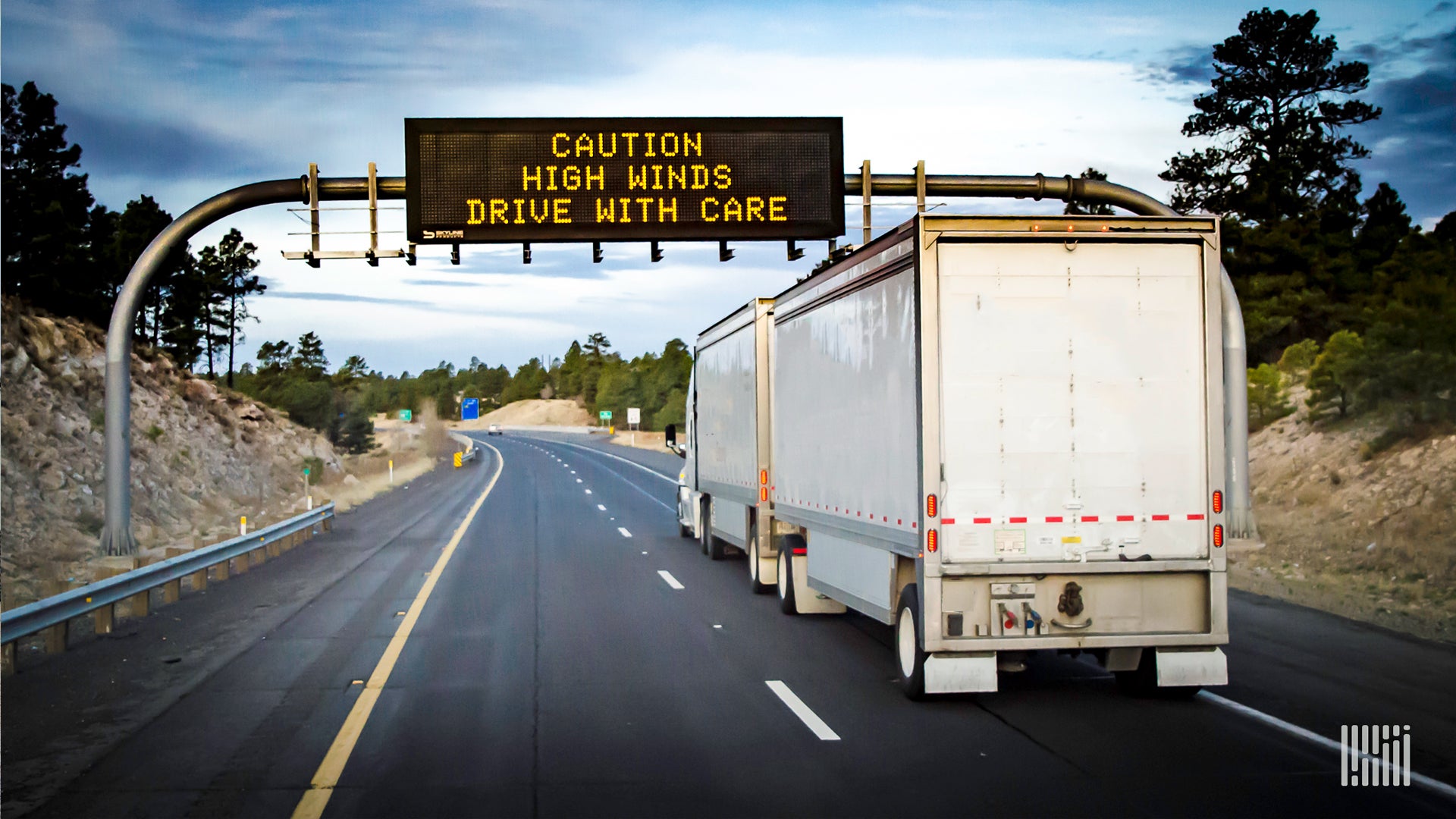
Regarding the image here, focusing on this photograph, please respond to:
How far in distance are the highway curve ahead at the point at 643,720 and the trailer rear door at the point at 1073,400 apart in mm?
1408

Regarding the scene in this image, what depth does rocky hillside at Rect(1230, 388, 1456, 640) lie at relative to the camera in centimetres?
1460

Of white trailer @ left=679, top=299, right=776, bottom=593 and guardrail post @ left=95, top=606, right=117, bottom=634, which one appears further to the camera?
white trailer @ left=679, top=299, right=776, bottom=593

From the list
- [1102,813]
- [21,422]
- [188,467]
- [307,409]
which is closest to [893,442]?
[1102,813]

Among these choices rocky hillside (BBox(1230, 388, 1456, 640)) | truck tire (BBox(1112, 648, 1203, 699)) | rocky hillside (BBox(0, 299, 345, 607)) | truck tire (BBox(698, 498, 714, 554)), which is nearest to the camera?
truck tire (BBox(1112, 648, 1203, 699))

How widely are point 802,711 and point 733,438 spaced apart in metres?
9.17

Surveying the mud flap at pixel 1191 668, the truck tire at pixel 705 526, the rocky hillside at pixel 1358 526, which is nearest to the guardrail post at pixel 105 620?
the truck tire at pixel 705 526

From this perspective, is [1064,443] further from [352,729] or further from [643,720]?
[352,729]

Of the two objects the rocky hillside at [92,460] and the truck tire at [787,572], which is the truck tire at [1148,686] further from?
the rocky hillside at [92,460]

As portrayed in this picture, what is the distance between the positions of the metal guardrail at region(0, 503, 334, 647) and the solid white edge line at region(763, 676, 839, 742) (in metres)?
6.49

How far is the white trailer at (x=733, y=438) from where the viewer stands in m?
16.1

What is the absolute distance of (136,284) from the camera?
57.2ft

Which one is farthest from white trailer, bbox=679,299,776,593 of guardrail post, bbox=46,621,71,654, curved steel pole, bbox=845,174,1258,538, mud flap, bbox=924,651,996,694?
guardrail post, bbox=46,621,71,654

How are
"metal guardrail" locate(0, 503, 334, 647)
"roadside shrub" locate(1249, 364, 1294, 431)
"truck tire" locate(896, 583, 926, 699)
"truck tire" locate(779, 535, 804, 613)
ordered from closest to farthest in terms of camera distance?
"truck tire" locate(896, 583, 926, 699) < "metal guardrail" locate(0, 503, 334, 647) < "truck tire" locate(779, 535, 804, 613) < "roadside shrub" locate(1249, 364, 1294, 431)
